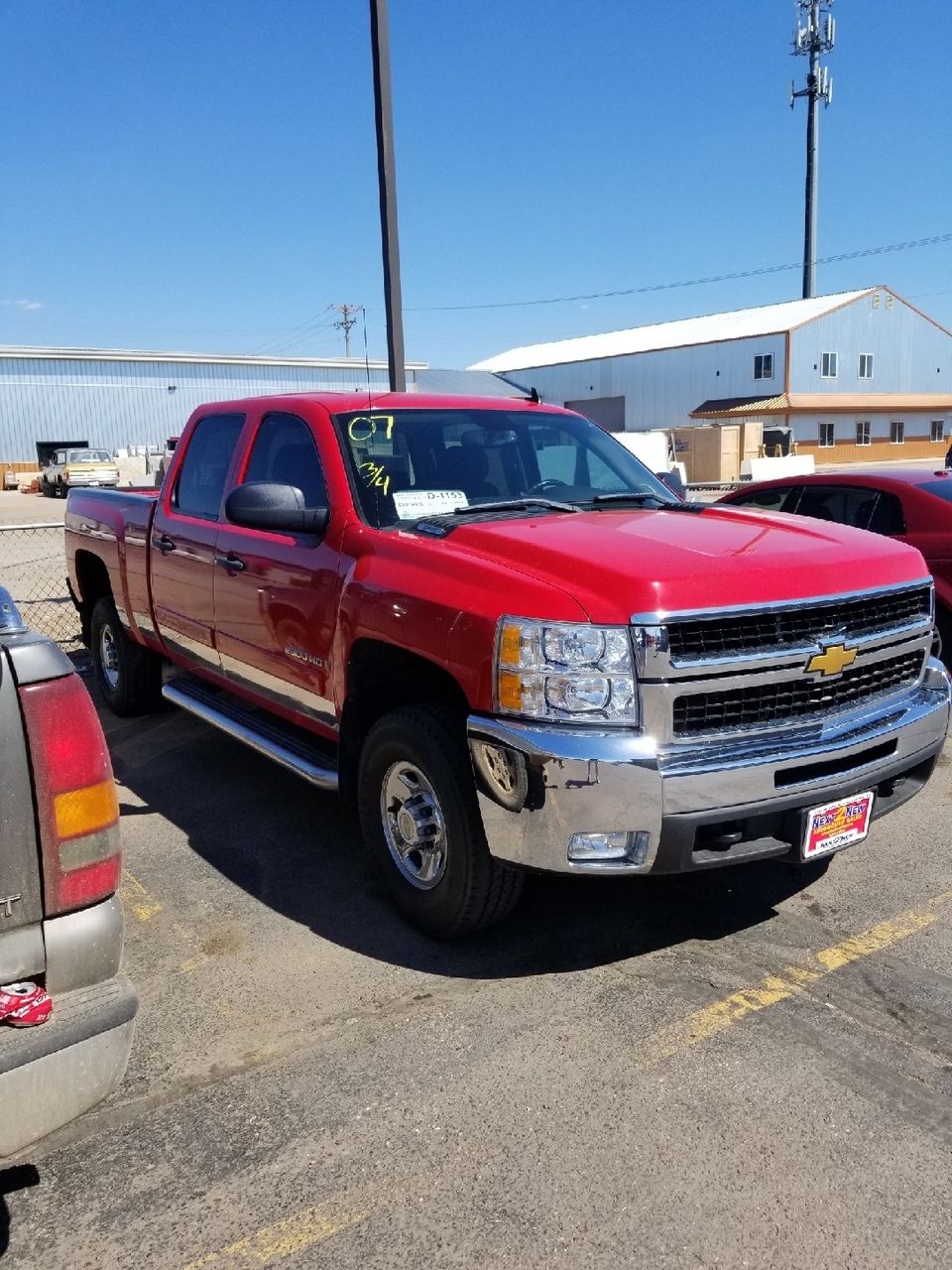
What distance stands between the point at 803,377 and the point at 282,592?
181 ft

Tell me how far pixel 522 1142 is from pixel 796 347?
5640cm

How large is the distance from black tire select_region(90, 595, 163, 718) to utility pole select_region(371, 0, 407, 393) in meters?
2.74

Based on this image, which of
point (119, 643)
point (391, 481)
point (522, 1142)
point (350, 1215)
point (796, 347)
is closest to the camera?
point (350, 1215)

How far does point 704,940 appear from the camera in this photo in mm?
3805

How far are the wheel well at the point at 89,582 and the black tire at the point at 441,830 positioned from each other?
12.8 ft

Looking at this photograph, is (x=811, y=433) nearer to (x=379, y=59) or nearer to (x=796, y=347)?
(x=796, y=347)

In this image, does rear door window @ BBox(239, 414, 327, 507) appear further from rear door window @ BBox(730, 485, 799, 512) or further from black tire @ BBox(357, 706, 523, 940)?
rear door window @ BBox(730, 485, 799, 512)

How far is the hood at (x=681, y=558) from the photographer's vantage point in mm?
3156

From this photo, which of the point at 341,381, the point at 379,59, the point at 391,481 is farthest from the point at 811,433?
the point at 391,481

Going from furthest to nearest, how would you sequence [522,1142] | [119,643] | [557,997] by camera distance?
1. [119,643]
2. [557,997]
3. [522,1142]

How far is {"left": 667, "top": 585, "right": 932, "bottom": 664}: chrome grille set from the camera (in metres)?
3.15

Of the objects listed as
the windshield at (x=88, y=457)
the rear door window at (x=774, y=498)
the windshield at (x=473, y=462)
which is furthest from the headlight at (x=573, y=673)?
the windshield at (x=88, y=457)

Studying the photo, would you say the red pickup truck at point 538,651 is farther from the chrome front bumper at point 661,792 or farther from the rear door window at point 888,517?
the rear door window at point 888,517

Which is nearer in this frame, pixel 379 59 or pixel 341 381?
pixel 379 59
